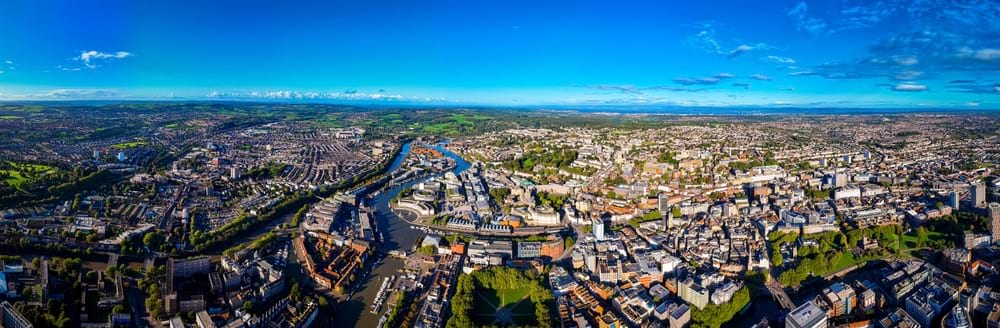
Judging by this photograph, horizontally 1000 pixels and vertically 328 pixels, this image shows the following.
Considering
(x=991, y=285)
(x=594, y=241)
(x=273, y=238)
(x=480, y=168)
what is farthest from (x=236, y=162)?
(x=991, y=285)

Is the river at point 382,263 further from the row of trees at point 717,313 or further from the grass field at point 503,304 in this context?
the row of trees at point 717,313

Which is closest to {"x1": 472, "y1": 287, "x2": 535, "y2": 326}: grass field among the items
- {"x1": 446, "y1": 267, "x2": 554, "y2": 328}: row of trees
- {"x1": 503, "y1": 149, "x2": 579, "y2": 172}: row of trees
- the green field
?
{"x1": 446, "y1": 267, "x2": 554, "y2": 328}: row of trees

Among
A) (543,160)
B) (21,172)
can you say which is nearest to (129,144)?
(21,172)

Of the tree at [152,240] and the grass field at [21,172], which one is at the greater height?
the grass field at [21,172]

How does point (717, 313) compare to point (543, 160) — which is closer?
A: point (717, 313)

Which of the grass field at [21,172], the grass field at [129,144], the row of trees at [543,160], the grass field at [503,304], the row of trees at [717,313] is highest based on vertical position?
the grass field at [129,144]

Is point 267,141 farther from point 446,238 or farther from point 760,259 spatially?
point 760,259

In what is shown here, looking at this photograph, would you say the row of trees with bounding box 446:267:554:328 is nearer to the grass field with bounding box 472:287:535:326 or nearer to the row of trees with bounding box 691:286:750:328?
the grass field with bounding box 472:287:535:326

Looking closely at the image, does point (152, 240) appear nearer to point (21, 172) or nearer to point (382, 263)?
point (382, 263)

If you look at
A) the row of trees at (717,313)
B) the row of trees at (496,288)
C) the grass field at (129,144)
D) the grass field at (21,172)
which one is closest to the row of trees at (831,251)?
the row of trees at (717,313)
